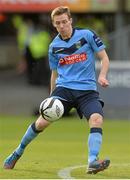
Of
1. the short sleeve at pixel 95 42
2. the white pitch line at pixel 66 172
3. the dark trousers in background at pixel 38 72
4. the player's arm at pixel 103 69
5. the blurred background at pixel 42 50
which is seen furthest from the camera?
the dark trousers in background at pixel 38 72

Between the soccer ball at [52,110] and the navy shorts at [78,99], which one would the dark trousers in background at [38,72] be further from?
the soccer ball at [52,110]

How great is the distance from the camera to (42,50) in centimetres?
2753

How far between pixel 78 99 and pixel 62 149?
15.0 ft

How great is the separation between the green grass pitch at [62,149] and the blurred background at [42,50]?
1094 millimetres

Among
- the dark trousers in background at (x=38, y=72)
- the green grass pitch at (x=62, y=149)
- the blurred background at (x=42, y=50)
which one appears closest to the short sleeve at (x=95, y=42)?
the green grass pitch at (x=62, y=149)

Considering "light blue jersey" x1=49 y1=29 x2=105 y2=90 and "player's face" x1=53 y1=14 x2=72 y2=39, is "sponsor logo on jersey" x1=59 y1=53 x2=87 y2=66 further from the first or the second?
"player's face" x1=53 y1=14 x2=72 y2=39

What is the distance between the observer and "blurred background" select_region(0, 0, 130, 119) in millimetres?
24125

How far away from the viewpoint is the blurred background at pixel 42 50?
79.2 feet

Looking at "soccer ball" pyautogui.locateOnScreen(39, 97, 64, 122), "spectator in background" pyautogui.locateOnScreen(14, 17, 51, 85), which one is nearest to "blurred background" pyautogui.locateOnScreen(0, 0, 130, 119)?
"spectator in background" pyautogui.locateOnScreen(14, 17, 51, 85)

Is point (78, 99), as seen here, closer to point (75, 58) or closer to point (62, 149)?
point (75, 58)

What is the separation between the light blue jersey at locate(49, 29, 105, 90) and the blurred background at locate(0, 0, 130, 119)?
12232 millimetres

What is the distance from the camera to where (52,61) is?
1182 cm

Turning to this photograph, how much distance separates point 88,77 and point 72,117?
41.4ft

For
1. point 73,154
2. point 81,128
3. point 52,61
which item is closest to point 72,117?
point 81,128
